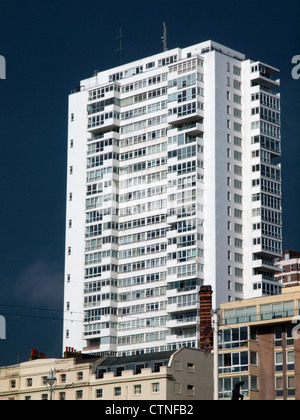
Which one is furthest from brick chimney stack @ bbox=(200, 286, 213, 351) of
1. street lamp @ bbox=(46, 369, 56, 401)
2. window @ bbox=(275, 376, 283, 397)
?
street lamp @ bbox=(46, 369, 56, 401)

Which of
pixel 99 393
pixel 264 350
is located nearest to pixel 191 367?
pixel 264 350

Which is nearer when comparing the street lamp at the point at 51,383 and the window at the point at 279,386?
the window at the point at 279,386

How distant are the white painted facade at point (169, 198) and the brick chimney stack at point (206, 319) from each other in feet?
37.3

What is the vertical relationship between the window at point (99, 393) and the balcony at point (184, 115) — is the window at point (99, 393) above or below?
below

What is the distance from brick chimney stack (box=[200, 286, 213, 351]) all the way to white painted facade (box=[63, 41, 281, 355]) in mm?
11358

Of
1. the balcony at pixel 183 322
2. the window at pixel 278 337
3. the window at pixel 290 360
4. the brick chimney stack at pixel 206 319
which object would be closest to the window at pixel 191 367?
the brick chimney stack at pixel 206 319

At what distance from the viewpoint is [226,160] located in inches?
5625

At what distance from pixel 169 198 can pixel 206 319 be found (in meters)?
32.4

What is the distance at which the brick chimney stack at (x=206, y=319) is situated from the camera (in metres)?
109

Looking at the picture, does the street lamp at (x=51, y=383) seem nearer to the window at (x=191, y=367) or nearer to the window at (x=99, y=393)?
the window at (x=99, y=393)

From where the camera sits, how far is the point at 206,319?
11650 centimetres

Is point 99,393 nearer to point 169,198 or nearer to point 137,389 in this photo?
point 137,389

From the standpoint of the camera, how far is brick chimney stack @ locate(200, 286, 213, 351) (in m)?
109
